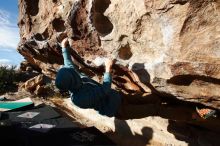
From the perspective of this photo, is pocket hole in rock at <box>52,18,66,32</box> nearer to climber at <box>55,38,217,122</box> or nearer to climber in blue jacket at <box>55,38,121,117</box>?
climber at <box>55,38,217,122</box>

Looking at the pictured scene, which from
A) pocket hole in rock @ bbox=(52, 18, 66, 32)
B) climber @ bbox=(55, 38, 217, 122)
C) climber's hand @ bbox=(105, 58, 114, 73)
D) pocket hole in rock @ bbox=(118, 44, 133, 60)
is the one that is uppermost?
pocket hole in rock @ bbox=(52, 18, 66, 32)

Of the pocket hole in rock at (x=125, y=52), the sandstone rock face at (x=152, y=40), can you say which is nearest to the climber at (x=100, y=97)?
the pocket hole in rock at (x=125, y=52)

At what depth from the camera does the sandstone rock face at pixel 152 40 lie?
441 cm

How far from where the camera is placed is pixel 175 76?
16.8ft

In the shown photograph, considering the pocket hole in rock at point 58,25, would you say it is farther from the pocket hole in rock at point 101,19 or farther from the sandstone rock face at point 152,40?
the pocket hole in rock at point 101,19

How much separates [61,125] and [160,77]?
112 inches

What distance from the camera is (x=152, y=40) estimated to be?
16.9 ft

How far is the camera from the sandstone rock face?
14.5 feet

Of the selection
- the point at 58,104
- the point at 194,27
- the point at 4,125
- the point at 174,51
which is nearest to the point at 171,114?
the point at 174,51

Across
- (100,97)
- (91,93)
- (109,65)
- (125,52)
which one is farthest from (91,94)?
(125,52)

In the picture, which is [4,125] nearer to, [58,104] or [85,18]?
[85,18]

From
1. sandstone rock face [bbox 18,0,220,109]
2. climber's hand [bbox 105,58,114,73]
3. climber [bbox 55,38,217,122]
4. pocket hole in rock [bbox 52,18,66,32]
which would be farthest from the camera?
pocket hole in rock [bbox 52,18,66,32]

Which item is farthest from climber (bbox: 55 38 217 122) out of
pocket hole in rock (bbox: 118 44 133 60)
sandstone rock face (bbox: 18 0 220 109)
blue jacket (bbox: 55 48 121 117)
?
sandstone rock face (bbox: 18 0 220 109)

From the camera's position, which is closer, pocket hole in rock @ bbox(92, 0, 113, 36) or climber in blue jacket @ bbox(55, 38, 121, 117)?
climber in blue jacket @ bbox(55, 38, 121, 117)
